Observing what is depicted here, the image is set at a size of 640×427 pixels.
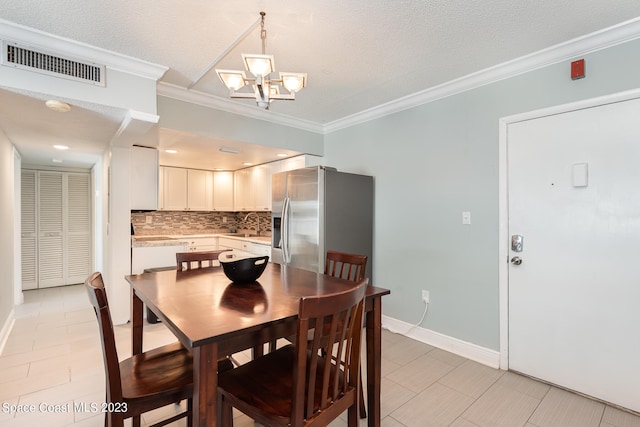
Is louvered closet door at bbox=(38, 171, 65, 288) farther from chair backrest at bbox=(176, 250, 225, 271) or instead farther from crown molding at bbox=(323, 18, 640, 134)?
crown molding at bbox=(323, 18, 640, 134)

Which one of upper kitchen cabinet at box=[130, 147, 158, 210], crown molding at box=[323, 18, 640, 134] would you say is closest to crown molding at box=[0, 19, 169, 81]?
upper kitchen cabinet at box=[130, 147, 158, 210]

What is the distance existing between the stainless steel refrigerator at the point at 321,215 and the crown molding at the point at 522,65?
34.0 inches

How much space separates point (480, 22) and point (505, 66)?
28.6 inches

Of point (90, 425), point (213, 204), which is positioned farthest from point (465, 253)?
point (213, 204)

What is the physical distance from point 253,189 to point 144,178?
5.89 feet

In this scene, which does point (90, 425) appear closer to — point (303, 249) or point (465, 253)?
point (303, 249)

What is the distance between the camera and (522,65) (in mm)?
2420

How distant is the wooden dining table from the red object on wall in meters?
2.10

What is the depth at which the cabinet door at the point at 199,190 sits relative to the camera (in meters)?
5.38

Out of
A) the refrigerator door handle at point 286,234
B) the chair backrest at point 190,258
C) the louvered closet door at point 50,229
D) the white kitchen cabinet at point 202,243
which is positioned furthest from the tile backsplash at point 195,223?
the chair backrest at point 190,258

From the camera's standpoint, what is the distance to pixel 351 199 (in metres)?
3.43

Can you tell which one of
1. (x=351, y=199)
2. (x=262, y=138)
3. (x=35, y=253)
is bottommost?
(x=35, y=253)

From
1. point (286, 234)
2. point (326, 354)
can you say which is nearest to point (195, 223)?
point (286, 234)

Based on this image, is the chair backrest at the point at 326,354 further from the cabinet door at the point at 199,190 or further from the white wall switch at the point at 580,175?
the cabinet door at the point at 199,190
